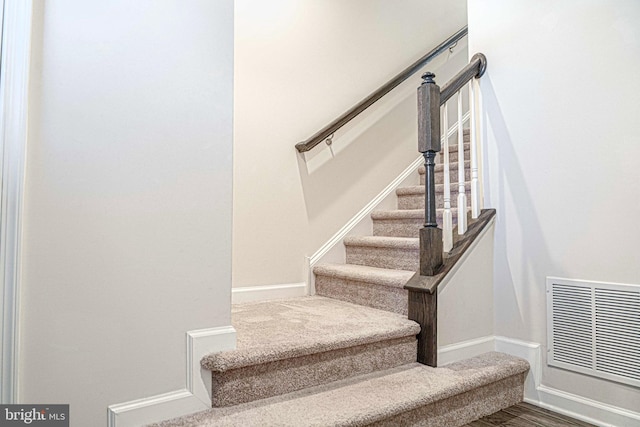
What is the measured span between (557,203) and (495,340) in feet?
2.49

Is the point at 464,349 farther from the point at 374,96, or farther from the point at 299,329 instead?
the point at 374,96

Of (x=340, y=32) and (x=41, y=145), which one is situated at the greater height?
(x=340, y=32)

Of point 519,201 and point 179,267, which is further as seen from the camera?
point 519,201

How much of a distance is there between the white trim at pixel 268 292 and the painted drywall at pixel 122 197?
958mm

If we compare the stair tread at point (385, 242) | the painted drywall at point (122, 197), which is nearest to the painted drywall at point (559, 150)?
the stair tread at point (385, 242)

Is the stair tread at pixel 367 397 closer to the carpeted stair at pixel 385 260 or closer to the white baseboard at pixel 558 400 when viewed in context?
the white baseboard at pixel 558 400

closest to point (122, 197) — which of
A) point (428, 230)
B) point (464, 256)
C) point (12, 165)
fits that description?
point (12, 165)

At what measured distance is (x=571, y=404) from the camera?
1.92 m

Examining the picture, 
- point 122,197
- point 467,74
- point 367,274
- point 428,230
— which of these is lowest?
point 367,274

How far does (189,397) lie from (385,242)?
1484 mm

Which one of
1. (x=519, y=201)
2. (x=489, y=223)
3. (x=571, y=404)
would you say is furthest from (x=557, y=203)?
(x=571, y=404)

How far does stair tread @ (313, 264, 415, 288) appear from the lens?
2186 mm

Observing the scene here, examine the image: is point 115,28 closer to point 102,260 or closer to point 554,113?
point 102,260

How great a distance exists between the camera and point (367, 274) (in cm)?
235
